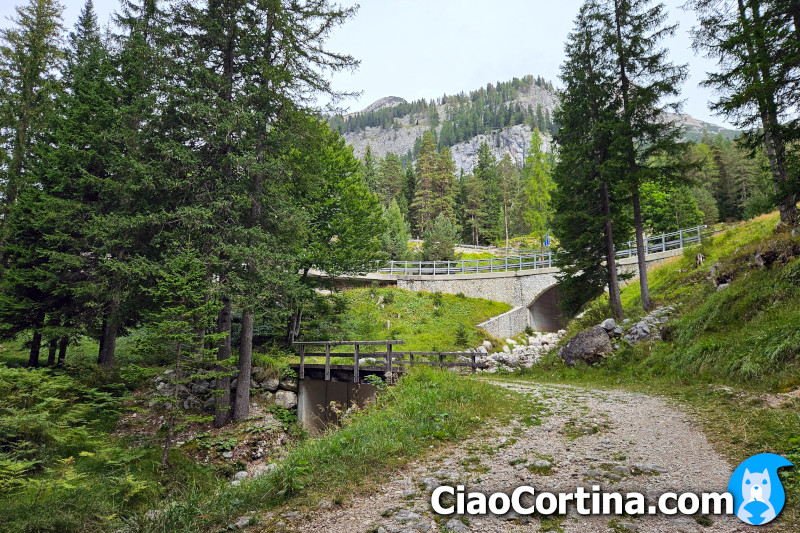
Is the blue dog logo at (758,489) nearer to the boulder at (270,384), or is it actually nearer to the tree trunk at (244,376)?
the tree trunk at (244,376)

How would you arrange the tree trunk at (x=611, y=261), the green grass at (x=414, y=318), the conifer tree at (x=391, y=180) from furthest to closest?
1. the conifer tree at (x=391, y=180)
2. the green grass at (x=414, y=318)
3. the tree trunk at (x=611, y=261)

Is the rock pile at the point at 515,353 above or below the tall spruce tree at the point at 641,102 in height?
below

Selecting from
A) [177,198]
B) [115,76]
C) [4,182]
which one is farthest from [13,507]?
[4,182]

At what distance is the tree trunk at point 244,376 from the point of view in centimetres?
1295

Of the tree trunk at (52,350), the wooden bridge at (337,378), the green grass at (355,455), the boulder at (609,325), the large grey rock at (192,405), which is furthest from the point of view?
the tree trunk at (52,350)

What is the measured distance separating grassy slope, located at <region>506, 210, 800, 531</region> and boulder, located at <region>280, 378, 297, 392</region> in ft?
32.7

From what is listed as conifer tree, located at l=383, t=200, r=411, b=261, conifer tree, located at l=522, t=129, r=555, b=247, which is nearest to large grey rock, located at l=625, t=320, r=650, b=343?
conifer tree, located at l=383, t=200, r=411, b=261

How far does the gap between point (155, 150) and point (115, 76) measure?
6354mm

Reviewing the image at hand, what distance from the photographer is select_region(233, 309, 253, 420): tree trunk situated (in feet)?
42.5

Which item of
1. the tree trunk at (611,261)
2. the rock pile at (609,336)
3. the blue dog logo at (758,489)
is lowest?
the blue dog logo at (758,489)

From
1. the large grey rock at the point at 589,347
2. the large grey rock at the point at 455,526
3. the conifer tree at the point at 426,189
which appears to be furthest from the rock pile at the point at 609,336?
the conifer tree at the point at 426,189

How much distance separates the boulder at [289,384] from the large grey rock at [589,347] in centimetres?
1135

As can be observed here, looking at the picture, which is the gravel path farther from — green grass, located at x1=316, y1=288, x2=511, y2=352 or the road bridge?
the road bridge

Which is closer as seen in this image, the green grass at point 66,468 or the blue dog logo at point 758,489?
the blue dog logo at point 758,489
